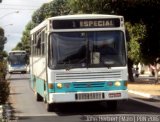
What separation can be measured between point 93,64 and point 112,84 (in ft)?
2.98

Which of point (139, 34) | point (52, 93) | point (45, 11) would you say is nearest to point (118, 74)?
point (52, 93)

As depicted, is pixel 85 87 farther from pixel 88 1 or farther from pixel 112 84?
pixel 88 1

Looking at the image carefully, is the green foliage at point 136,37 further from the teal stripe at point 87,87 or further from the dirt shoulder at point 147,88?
the teal stripe at point 87,87

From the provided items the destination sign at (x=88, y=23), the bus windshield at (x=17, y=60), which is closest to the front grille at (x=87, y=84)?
the destination sign at (x=88, y=23)

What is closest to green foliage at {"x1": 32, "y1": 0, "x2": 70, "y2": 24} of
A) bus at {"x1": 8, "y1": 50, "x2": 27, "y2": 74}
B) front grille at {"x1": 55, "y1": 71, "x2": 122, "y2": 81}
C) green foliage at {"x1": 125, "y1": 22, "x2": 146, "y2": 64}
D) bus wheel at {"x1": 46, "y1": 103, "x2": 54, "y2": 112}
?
bus at {"x1": 8, "y1": 50, "x2": 27, "y2": 74}

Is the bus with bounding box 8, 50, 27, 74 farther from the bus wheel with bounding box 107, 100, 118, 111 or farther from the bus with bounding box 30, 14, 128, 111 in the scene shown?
the bus with bounding box 30, 14, 128, 111

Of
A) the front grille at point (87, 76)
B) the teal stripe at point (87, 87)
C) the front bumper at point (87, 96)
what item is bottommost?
the front bumper at point (87, 96)

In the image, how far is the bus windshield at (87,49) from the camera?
1841 centimetres

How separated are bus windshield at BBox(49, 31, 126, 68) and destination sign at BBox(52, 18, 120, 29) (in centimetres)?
23

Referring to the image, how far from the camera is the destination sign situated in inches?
736

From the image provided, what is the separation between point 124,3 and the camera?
91.7ft

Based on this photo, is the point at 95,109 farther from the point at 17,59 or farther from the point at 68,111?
the point at 17,59

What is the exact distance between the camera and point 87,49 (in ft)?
60.9

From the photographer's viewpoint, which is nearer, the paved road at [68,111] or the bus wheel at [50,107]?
the paved road at [68,111]
